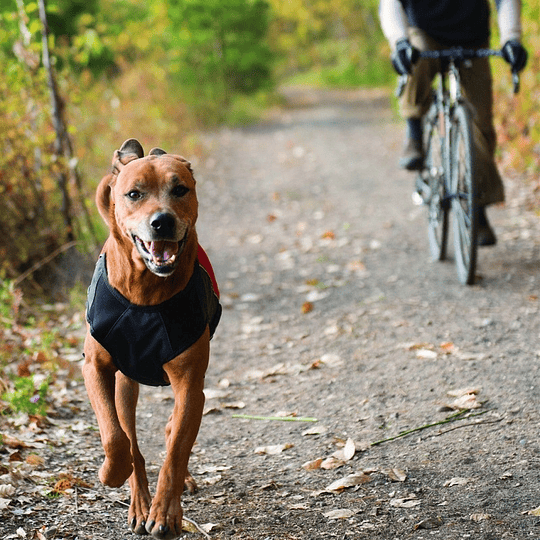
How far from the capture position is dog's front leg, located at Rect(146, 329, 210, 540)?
2426 millimetres

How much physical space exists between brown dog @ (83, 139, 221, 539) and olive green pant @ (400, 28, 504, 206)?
3.25 metres

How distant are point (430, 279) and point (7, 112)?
11.9 ft

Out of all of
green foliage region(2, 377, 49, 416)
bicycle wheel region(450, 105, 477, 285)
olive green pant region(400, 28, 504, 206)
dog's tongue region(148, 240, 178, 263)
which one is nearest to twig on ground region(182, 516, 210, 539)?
dog's tongue region(148, 240, 178, 263)

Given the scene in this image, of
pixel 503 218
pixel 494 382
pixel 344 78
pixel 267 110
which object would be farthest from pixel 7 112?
Answer: pixel 344 78

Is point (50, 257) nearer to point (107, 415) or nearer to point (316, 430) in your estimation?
point (316, 430)

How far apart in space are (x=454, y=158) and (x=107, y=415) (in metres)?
3.51

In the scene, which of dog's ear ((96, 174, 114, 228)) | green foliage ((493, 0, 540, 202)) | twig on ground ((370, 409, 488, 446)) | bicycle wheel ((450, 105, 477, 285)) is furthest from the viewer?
green foliage ((493, 0, 540, 202))

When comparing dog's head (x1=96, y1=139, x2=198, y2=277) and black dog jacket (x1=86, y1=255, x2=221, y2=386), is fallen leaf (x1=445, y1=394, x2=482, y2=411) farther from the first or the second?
dog's head (x1=96, y1=139, x2=198, y2=277)

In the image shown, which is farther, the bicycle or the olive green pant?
the olive green pant

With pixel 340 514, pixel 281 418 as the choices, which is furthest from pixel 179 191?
pixel 281 418

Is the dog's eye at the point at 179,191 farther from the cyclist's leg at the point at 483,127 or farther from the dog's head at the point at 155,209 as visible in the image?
the cyclist's leg at the point at 483,127

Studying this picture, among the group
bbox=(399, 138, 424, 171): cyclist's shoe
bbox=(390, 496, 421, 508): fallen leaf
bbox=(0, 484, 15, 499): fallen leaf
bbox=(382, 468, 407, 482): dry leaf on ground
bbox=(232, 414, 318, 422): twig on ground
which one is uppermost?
bbox=(399, 138, 424, 171): cyclist's shoe

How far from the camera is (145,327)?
2.51 metres

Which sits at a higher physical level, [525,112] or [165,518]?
[525,112]
